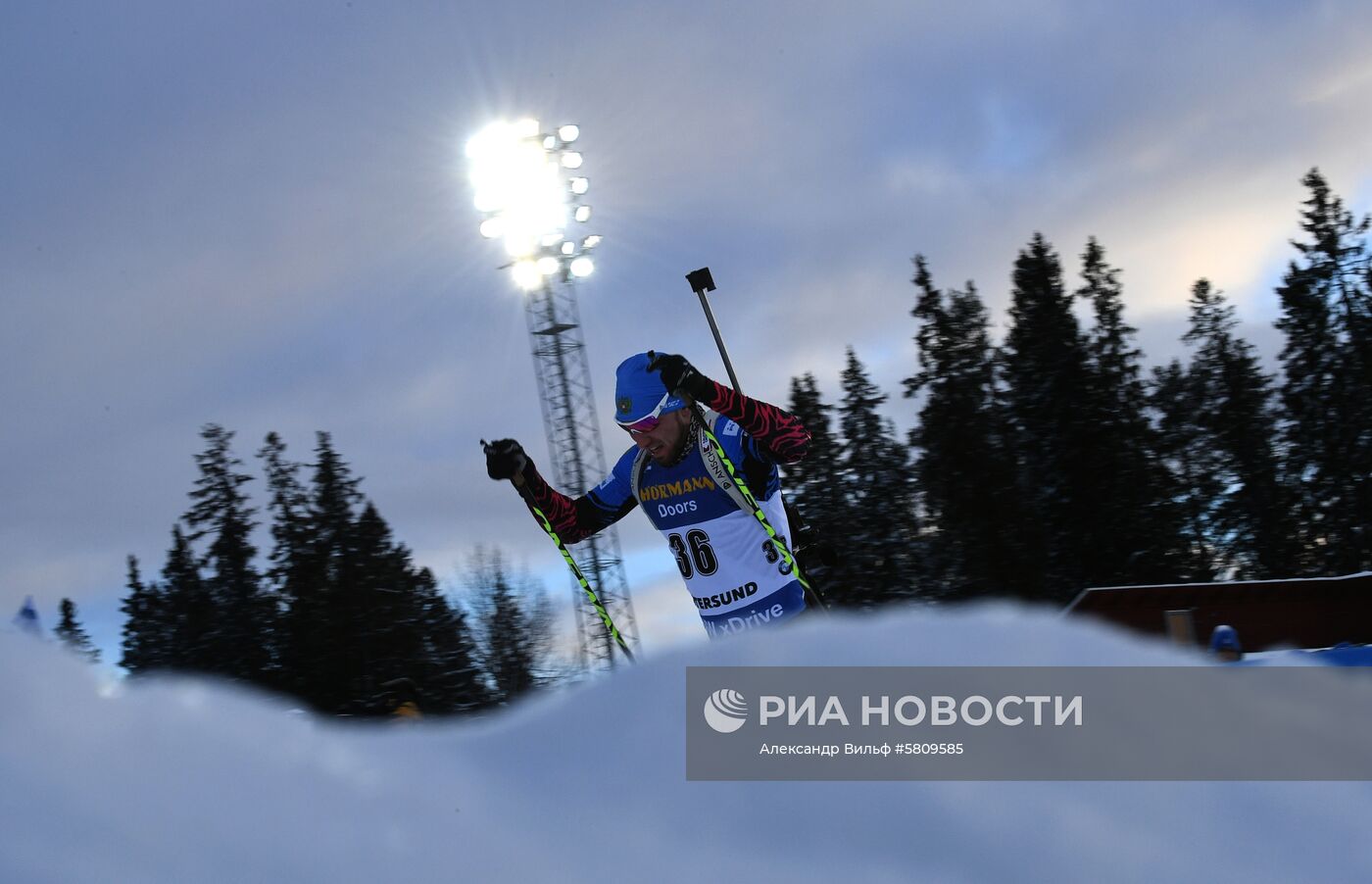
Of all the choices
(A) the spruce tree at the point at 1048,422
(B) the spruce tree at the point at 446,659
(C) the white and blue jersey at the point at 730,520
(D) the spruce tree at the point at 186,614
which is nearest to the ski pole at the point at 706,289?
(C) the white and blue jersey at the point at 730,520

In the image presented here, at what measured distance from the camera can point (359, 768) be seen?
219 centimetres

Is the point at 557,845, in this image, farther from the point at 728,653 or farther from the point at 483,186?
the point at 483,186

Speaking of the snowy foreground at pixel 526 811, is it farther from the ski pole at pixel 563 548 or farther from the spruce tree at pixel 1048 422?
the spruce tree at pixel 1048 422

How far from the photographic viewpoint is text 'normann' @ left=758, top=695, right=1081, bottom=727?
240 cm

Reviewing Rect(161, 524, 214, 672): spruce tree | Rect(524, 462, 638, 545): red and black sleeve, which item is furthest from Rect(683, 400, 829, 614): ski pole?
Rect(161, 524, 214, 672): spruce tree

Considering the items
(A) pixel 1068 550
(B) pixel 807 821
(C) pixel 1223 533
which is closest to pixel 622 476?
(B) pixel 807 821

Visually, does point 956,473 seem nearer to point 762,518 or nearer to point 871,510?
point 871,510

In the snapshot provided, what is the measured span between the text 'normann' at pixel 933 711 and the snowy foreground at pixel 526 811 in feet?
0.66

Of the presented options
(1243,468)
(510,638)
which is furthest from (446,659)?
(1243,468)

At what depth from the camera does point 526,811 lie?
6.98 ft

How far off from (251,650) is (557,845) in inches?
1878

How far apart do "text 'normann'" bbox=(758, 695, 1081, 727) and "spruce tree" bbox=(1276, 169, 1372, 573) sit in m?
49.1

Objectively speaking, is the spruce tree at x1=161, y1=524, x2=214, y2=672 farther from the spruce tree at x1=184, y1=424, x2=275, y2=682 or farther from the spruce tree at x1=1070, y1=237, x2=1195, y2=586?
the spruce tree at x1=1070, y1=237, x2=1195, y2=586

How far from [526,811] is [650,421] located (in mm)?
3494
